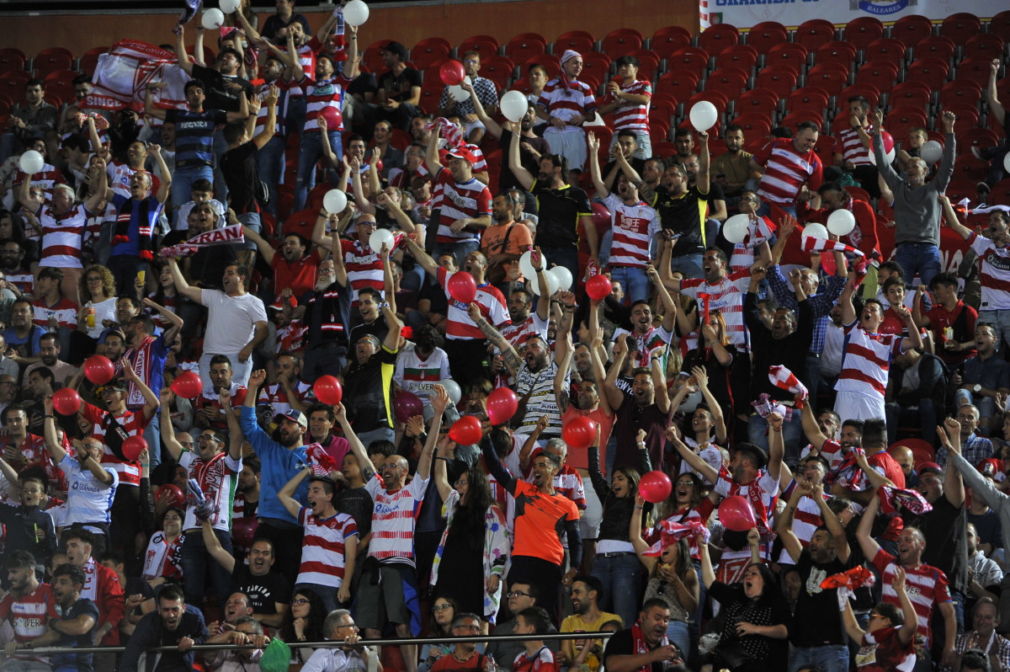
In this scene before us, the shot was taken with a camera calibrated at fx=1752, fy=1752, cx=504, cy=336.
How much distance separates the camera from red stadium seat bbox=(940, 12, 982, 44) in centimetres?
1566

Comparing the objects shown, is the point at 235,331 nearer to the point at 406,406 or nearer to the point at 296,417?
the point at 296,417

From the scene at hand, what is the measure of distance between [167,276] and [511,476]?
3.17m

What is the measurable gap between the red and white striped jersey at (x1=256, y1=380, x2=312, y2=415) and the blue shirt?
812 millimetres

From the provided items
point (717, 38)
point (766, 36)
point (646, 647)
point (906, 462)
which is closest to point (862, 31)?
point (766, 36)

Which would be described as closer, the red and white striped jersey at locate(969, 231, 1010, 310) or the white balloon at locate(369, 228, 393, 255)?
the white balloon at locate(369, 228, 393, 255)

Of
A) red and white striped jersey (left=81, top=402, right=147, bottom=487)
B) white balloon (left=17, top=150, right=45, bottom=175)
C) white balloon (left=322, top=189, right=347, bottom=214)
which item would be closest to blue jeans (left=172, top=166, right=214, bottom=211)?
white balloon (left=17, top=150, right=45, bottom=175)

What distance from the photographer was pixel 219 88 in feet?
44.3

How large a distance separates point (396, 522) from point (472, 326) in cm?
193

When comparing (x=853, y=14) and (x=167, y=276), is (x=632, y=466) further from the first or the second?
(x=853, y=14)

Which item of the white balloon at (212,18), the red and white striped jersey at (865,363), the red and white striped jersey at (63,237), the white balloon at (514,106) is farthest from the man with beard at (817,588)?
the white balloon at (212,18)

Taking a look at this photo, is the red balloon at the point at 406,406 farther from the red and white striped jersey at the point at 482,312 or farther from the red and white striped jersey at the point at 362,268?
the red and white striped jersey at the point at 362,268

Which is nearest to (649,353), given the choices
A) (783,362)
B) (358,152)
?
(783,362)

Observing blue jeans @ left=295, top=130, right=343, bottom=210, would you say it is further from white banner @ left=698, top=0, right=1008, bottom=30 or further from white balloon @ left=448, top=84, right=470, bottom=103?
white banner @ left=698, top=0, right=1008, bottom=30

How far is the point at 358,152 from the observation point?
12.5 metres
